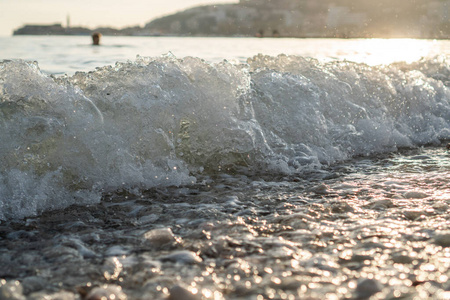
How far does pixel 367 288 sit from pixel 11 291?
123 cm

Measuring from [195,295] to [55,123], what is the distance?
2.13 m

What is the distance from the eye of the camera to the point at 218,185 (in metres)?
3.31

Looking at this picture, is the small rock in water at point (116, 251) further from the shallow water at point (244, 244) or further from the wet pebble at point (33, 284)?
the wet pebble at point (33, 284)

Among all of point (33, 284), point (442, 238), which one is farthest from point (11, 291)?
point (442, 238)

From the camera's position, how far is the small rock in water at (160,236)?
7.18ft

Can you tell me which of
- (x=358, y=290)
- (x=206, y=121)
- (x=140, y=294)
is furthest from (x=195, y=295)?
(x=206, y=121)

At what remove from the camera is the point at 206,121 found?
4.02 metres

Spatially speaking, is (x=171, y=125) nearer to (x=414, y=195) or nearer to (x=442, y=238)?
(x=414, y=195)

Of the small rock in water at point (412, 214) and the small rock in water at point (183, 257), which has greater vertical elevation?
the small rock in water at point (412, 214)

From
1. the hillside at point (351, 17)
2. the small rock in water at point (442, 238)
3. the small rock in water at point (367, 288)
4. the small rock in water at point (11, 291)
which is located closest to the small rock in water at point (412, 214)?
the small rock in water at point (442, 238)

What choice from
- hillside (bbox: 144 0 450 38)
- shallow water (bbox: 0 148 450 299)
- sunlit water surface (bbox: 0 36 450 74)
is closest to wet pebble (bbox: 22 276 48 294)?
shallow water (bbox: 0 148 450 299)

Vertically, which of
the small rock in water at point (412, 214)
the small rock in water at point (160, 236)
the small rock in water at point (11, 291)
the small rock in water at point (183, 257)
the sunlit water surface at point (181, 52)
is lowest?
the small rock in water at point (160, 236)

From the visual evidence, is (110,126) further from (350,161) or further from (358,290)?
(358,290)

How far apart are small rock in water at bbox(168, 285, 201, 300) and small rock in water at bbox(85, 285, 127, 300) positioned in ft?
0.53
